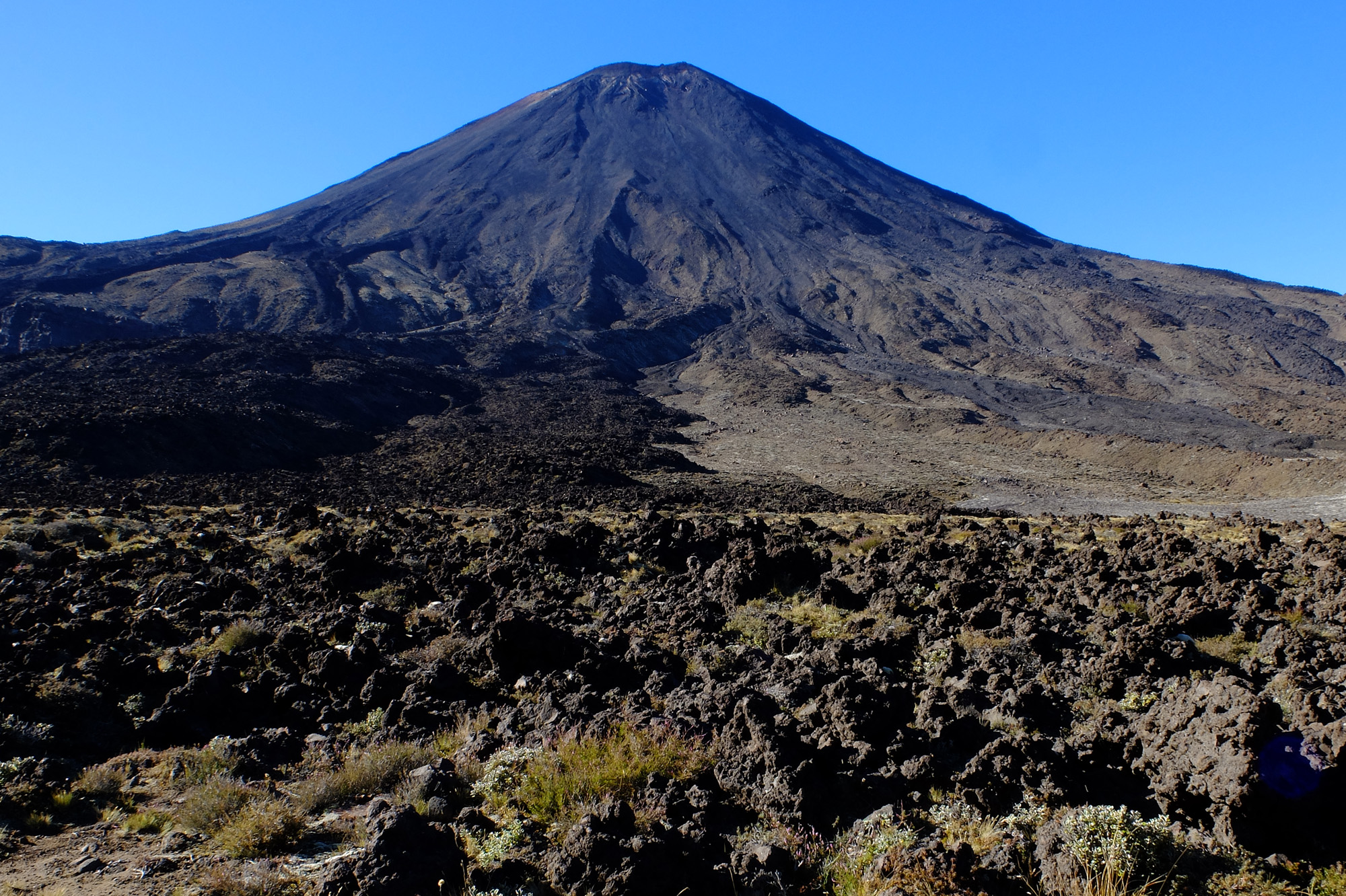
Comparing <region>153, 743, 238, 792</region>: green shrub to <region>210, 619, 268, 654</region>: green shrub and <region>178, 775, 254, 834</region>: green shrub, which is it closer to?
<region>178, 775, 254, 834</region>: green shrub

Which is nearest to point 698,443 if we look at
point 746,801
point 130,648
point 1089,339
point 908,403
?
point 908,403

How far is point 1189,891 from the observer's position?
342cm

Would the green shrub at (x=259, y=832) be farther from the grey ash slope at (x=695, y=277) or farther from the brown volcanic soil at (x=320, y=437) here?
the grey ash slope at (x=695, y=277)

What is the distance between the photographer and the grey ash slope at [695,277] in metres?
50.6

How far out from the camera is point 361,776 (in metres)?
4.76

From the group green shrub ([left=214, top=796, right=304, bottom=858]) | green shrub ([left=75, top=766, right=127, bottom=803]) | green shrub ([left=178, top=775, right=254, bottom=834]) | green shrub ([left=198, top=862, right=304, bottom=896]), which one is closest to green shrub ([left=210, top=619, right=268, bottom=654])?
green shrub ([left=75, top=766, right=127, bottom=803])

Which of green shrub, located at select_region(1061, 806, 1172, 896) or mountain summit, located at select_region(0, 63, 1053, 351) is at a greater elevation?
mountain summit, located at select_region(0, 63, 1053, 351)

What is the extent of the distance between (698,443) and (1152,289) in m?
53.9

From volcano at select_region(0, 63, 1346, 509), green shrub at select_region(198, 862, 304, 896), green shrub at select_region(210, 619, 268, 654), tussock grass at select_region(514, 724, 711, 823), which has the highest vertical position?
volcano at select_region(0, 63, 1346, 509)

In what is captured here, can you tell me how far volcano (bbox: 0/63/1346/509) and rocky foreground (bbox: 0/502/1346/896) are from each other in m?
19.5

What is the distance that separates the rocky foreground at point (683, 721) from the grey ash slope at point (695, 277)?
3558 centimetres

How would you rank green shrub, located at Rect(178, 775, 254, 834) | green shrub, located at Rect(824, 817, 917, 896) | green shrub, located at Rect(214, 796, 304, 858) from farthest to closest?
green shrub, located at Rect(178, 775, 254, 834), green shrub, located at Rect(214, 796, 304, 858), green shrub, located at Rect(824, 817, 917, 896)

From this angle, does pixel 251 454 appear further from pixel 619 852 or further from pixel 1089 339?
pixel 1089 339

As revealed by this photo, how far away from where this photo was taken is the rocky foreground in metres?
3.61
